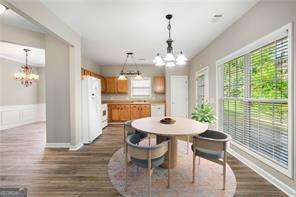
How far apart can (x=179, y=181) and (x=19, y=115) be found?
725cm

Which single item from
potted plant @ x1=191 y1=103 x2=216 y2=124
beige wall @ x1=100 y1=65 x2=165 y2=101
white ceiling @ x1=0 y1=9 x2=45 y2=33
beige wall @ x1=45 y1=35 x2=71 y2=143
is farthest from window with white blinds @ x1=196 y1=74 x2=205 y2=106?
white ceiling @ x1=0 y1=9 x2=45 y2=33

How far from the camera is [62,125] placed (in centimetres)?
405

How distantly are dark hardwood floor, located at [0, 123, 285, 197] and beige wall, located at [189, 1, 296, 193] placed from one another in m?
0.34

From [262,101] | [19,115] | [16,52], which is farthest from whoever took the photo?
[19,115]

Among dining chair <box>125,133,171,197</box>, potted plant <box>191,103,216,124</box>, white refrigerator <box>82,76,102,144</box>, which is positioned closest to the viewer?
dining chair <box>125,133,171,197</box>

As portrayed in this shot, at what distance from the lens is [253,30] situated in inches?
110

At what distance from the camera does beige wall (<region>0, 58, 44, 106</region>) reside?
6082mm

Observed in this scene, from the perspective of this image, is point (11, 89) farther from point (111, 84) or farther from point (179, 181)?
point (179, 181)

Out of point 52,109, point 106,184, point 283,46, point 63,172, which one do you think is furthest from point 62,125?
point 283,46

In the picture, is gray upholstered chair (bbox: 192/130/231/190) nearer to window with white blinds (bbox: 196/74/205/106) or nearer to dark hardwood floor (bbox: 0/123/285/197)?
dark hardwood floor (bbox: 0/123/285/197)

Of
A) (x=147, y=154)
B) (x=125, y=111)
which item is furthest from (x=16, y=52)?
(x=147, y=154)

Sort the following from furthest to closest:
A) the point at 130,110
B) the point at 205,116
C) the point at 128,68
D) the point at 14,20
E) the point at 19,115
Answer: the point at 128,68 → the point at 130,110 → the point at 19,115 → the point at 205,116 → the point at 14,20

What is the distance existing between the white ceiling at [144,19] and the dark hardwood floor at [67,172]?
2.73 metres

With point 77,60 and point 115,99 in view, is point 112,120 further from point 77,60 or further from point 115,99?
point 77,60
